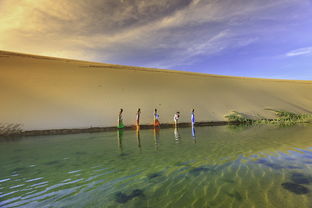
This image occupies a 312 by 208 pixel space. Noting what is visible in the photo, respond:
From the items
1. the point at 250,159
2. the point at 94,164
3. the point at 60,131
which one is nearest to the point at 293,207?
the point at 250,159

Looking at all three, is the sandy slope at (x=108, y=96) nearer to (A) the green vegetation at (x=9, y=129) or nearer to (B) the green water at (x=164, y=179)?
(A) the green vegetation at (x=9, y=129)

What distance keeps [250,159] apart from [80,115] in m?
16.3

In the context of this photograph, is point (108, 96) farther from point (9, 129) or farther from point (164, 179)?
point (164, 179)

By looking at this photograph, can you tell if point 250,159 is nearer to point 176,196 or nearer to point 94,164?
point 176,196

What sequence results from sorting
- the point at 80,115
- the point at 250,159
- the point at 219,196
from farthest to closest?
the point at 80,115 < the point at 250,159 < the point at 219,196

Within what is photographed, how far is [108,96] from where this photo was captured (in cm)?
2336

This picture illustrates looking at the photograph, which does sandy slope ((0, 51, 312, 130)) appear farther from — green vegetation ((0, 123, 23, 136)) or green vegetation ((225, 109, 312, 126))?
green vegetation ((225, 109, 312, 126))

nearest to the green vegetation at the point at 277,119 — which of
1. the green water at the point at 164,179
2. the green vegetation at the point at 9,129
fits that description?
the green water at the point at 164,179

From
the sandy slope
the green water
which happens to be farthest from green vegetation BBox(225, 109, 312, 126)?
the green water

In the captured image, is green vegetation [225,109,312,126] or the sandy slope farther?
green vegetation [225,109,312,126]

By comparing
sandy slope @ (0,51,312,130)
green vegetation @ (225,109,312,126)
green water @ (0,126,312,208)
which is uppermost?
sandy slope @ (0,51,312,130)

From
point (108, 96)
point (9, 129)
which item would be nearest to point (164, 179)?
point (9, 129)

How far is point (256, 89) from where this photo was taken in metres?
34.2

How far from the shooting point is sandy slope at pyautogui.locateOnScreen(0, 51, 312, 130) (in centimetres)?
1920
